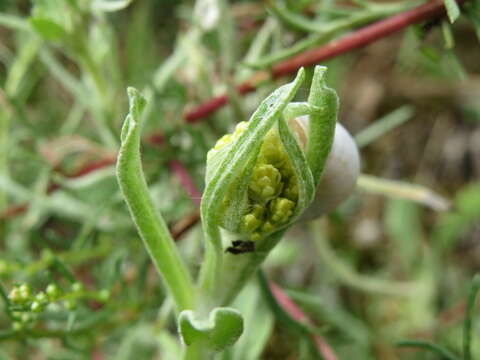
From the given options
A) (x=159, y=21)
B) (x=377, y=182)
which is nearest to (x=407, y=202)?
(x=377, y=182)

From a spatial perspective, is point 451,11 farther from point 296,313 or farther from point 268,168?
point 296,313

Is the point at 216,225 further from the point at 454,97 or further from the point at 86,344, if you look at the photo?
the point at 454,97

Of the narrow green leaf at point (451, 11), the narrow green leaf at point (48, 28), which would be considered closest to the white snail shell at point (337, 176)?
the narrow green leaf at point (451, 11)

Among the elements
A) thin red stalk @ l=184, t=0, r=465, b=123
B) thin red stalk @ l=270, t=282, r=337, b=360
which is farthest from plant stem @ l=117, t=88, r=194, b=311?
thin red stalk @ l=184, t=0, r=465, b=123

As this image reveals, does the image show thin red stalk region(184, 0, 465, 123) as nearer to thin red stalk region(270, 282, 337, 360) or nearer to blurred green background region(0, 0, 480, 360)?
blurred green background region(0, 0, 480, 360)

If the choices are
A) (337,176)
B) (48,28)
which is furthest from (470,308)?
(48,28)
